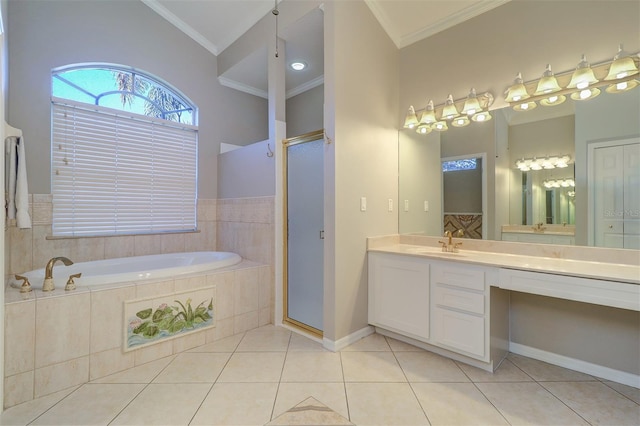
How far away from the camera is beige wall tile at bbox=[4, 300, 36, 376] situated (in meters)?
1.72

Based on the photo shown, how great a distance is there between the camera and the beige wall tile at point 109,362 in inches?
79.0

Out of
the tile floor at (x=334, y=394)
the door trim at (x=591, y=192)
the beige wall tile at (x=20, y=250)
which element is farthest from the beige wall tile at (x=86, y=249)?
the door trim at (x=591, y=192)

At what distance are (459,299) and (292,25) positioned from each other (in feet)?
9.10

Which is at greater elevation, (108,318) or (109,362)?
(108,318)

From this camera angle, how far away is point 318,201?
106 inches

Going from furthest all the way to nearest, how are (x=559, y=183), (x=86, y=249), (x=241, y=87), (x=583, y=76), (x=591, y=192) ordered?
1. (x=241, y=87)
2. (x=86, y=249)
3. (x=559, y=183)
4. (x=591, y=192)
5. (x=583, y=76)

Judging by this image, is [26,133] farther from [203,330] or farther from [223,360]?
[223,360]

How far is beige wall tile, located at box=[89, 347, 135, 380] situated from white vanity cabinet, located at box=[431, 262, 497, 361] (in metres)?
2.25

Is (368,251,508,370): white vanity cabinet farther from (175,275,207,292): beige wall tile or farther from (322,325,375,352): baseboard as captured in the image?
(175,275,207,292): beige wall tile

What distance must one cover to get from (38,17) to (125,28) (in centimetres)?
71

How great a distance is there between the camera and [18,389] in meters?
1.75

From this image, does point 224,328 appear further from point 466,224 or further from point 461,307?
point 466,224

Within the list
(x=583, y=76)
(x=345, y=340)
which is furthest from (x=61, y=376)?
(x=583, y=76)

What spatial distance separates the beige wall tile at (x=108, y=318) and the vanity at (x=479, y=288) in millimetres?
1951
